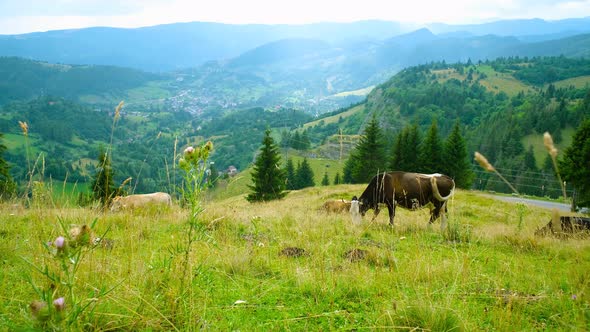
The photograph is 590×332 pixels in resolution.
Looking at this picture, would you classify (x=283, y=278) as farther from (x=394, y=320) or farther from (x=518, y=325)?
(x=518, y=325)

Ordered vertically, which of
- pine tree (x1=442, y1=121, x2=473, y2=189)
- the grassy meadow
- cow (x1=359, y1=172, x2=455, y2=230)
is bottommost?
pine tree (x1=442, y1=121, x2=473, y2=189)

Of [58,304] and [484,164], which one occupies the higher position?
[484,164]

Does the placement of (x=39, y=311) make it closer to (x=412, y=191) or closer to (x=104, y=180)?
(x=104, y=180)

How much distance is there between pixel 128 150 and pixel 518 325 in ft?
541

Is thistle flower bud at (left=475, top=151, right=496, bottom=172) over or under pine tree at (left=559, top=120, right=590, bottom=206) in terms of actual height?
over

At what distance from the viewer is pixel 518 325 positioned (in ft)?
9.71

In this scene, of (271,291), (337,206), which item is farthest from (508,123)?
(271,291)

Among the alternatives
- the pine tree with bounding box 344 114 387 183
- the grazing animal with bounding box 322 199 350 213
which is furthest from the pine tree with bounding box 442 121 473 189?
the grazing animal with bounding box 322 199 350 213

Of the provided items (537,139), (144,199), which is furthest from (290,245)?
(537,139)

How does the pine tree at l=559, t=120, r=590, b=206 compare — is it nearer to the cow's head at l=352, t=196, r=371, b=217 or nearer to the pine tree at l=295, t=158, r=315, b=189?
the cow's head at l=352, t=196, r=371, b=217

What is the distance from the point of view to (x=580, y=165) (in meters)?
33.3

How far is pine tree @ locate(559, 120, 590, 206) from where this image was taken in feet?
107

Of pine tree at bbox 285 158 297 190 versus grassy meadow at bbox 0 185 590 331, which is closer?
grassy meadow at bbox 0 185 590 331

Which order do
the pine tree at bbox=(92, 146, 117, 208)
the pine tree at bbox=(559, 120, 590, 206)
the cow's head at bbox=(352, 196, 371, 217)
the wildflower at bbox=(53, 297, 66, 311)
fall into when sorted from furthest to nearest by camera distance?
the pine tree at bbox=(559, 120, 590, 206)
the cow's head at bbox=(352, 196, 371, 217)
the pine tree at bbox=(92, 146, 117, 208)
the wildflower at bbox=(53, 297, 66, 311)
